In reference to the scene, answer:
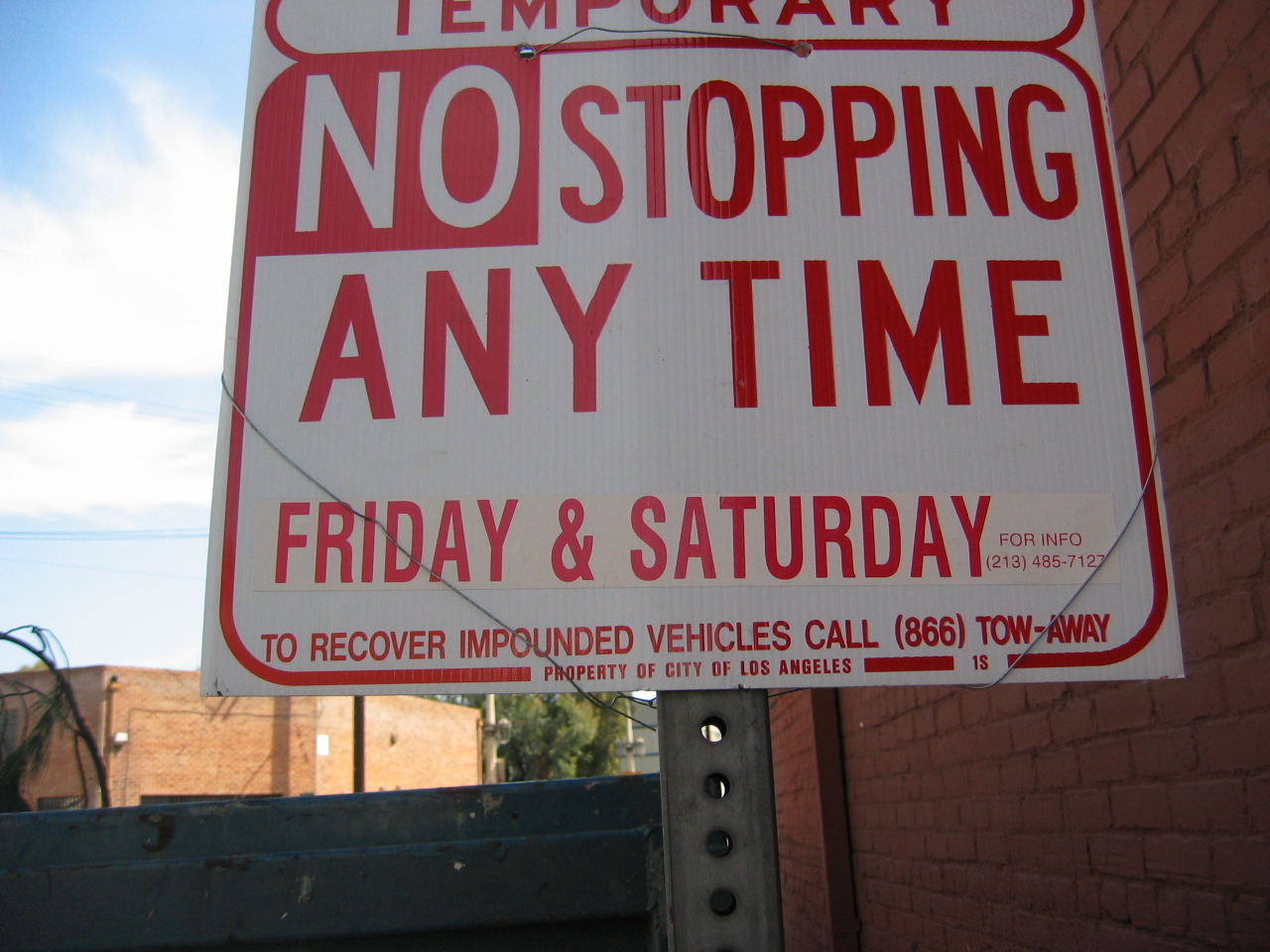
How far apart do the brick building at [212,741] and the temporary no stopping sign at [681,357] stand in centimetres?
2038

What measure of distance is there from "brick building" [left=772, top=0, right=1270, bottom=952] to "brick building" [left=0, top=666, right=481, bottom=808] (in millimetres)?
19888

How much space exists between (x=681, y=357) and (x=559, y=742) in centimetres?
3625

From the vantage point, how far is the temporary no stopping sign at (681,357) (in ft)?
4.49

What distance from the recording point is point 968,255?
153 centimetres

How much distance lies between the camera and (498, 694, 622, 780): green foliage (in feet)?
118

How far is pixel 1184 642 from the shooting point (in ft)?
7.13

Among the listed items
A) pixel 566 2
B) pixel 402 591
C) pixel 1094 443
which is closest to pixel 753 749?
pixel 402 591

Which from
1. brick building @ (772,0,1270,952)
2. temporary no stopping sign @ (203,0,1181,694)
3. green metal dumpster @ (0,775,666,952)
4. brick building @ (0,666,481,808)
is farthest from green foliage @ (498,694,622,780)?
temporary no stopping sign @ (203,0,1181,694)

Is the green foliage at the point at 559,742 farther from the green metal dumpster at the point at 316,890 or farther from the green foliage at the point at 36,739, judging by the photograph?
the green metal dumpster at the point at 316,890

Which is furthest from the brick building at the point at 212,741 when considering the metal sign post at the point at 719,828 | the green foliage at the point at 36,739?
the metal sign post at the point at 719,828

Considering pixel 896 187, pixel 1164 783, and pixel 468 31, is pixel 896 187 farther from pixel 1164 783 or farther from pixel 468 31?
pixel 1164 783

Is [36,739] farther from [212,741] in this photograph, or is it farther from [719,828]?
[212,741]

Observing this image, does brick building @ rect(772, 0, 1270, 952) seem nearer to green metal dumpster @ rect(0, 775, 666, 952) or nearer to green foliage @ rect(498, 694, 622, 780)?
green metal dumpster @ rect(0, 775, 666, 952)

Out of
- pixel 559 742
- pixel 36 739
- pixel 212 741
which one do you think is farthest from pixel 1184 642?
pixel 559 742
